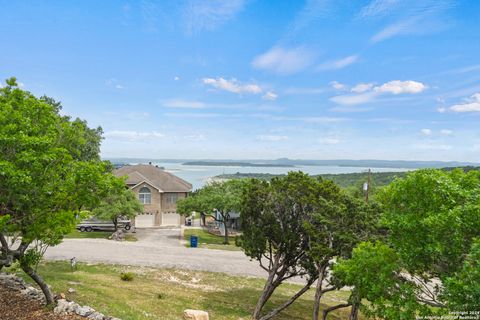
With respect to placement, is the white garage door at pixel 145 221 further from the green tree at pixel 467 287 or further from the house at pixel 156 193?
the green tree at pixel 467 287

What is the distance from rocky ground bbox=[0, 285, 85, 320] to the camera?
11875 mm

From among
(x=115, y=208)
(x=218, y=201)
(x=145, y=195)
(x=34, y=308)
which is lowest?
(x=34, y=308)

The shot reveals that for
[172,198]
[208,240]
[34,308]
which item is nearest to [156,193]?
[172,198]

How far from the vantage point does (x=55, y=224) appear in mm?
10633

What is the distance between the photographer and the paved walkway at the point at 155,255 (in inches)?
1027

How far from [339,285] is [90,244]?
2407cm

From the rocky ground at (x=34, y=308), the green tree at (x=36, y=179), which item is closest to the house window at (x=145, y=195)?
the rocky ground at (x=34, y=308)

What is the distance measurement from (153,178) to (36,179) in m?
40.8

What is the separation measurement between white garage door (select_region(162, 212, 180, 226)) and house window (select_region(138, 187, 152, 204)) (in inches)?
125

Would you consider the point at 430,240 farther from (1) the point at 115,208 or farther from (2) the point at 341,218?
(1) the point at 115,208

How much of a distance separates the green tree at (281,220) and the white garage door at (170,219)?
31.7 meters

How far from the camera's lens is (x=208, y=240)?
39438 millimetres

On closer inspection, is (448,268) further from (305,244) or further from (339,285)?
(305,244)

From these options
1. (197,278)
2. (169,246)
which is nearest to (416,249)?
(197,278)
